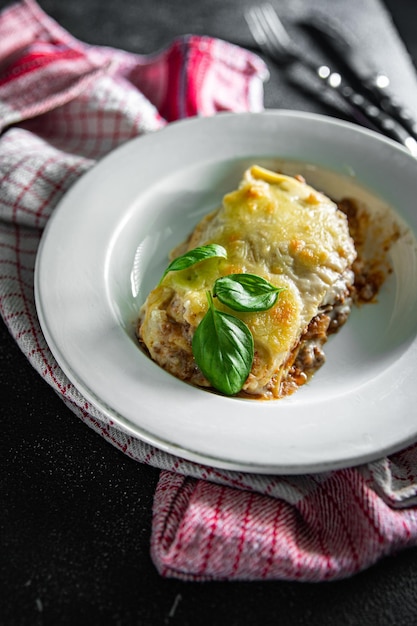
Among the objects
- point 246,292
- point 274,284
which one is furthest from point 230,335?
point 274,284

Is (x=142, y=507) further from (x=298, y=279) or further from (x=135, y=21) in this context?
(x=135, y=21)

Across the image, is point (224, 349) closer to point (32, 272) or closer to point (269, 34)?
point (32, 272)

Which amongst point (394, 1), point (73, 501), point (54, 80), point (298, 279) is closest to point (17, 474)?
point (73, 501)

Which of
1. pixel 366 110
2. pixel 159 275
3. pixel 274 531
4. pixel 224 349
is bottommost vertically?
pixel 159 275

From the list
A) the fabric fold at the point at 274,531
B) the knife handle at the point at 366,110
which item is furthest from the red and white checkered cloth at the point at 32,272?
the knife handle at the point at 366,110

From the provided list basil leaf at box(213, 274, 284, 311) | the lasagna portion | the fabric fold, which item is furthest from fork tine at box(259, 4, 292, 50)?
the fabric fold

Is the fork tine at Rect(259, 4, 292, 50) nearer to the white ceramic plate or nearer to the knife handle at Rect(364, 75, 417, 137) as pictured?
the knife handle at Rect(364, 75, 417, 137)
